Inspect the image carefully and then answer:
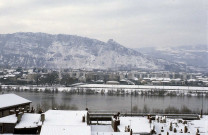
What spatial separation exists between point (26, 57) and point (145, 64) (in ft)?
194

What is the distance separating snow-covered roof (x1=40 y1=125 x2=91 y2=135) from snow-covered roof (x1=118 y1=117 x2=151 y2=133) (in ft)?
10.1

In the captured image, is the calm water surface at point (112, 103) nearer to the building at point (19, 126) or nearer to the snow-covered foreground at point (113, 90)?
the snow-covered foreground at point (113, 90)

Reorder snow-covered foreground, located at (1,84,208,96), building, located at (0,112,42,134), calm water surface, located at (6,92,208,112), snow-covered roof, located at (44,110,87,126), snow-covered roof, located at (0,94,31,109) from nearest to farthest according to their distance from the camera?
snow-covered roof, located at (44,110,87,126) < building, located at (0,112,42,134) < snow-covered roof, located at (0,94,31,109) < calm water surface, located at (6,92,208,112) < snow-covered foreground, located at (1,84,208,96)

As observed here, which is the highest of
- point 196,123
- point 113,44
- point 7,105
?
point 113,44

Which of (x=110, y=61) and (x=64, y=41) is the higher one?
(x=64, y=41)

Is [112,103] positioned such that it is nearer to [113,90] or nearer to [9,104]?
[113,90]

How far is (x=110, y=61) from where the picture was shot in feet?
563

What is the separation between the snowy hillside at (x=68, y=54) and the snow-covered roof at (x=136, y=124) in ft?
447

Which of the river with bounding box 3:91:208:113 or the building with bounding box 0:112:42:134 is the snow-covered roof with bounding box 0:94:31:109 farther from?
the river with bounding box 3:91:208:113

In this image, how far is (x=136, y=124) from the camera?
45.2 feet

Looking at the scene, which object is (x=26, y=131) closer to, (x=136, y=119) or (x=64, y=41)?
(x=136, y=119)

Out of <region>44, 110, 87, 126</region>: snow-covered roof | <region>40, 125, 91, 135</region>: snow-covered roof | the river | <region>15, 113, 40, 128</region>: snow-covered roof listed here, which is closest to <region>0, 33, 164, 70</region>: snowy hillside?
the river

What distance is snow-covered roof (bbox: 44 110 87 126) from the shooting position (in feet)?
37.1

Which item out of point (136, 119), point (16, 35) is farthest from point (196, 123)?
point (16, 35)
